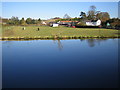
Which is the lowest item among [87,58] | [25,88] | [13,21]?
[25,88]

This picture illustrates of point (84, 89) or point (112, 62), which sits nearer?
point (84, 89)

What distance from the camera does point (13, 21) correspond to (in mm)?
60781

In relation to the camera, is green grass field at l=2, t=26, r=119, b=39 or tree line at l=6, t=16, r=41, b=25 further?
tree line at l=6, t=16, r=41, b=25

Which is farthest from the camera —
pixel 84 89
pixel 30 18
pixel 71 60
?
pixel 30 18

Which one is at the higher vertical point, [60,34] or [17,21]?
[17,21]

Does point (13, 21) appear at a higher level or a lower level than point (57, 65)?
higher

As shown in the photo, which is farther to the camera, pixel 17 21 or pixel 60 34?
pixel 17 21

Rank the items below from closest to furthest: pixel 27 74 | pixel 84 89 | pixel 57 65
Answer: pixel 84 89 → pixel 27 74 → pixel 57 65

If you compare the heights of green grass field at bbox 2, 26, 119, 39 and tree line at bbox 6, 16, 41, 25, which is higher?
tree line at bbox 6, 16, 41, 25

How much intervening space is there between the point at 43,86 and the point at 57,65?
2.89m

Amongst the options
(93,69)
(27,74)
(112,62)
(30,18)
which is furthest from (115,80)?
(30,18)

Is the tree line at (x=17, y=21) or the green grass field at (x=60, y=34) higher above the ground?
the tree line at (x=17, y=21)

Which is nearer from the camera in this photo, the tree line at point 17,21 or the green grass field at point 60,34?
the green grass field at point 60,34

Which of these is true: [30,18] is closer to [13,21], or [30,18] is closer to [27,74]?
[13,21]
